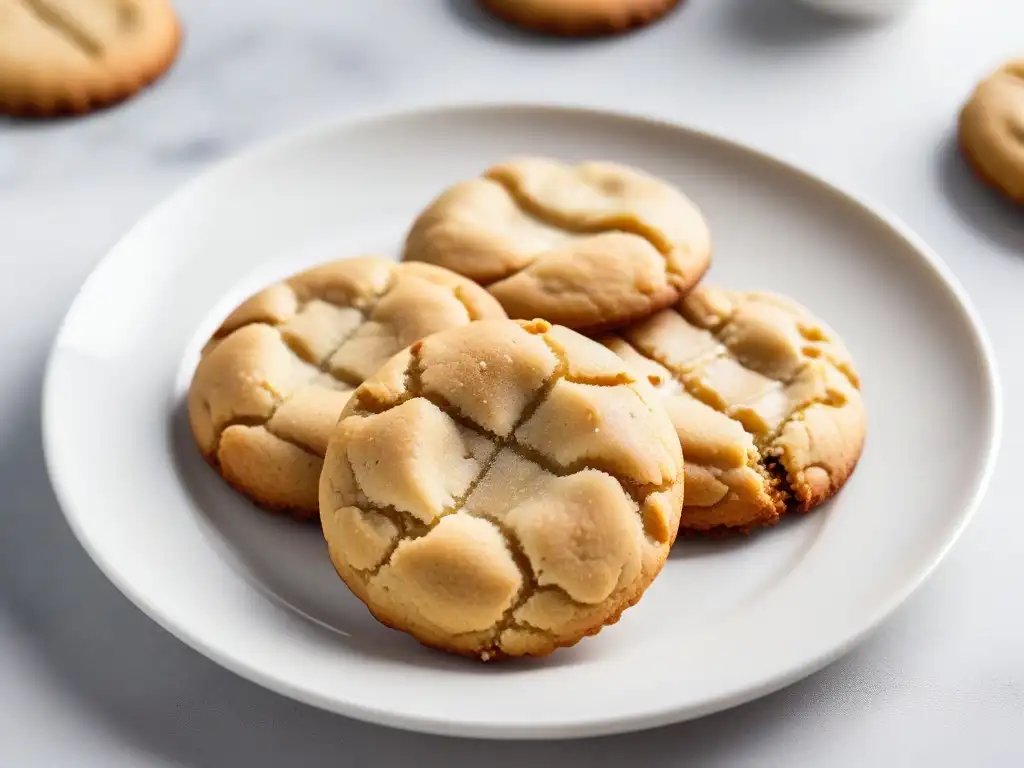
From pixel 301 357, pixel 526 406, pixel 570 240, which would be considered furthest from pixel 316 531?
pixel 570 240

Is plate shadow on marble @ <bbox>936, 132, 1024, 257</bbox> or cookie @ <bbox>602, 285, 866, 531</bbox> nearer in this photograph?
cookie @ <bbox>602, 285, 866, 531</bbox>

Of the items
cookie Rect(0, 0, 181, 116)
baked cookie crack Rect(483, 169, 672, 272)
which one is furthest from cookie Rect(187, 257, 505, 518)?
cookie Rect(0, 0, 181, 116)

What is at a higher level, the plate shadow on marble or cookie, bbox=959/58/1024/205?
cookie, bbox=959/58/1024/205

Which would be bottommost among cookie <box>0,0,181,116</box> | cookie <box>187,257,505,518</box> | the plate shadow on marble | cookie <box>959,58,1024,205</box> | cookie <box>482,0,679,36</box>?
cookie <box>0,0,181,116</box>

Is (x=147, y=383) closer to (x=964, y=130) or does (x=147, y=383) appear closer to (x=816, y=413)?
(x=816, y=413)

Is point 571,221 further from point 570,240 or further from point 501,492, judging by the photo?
point 501,492

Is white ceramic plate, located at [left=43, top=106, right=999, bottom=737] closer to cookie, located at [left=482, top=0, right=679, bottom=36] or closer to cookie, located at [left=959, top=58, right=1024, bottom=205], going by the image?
cookie, located at [left=959, top=58, right=1024, bottom=205]

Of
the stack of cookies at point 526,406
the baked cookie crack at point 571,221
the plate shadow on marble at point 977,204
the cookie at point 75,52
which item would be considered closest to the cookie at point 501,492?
the stack of cookies at point 526,406
